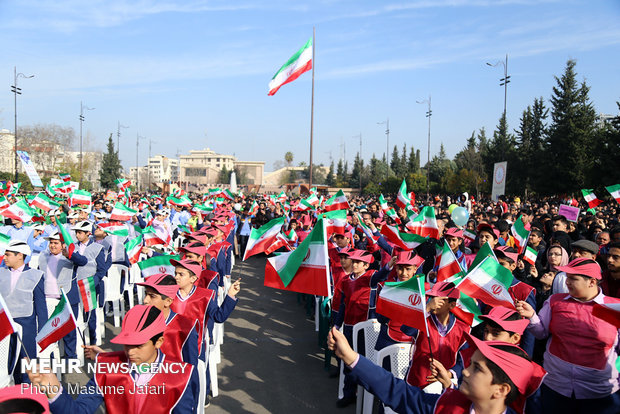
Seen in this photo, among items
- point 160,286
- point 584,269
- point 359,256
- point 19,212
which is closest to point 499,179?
point 359,256

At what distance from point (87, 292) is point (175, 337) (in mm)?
3914

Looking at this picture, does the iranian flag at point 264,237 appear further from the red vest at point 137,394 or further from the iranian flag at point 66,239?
the red vest at point 137,394

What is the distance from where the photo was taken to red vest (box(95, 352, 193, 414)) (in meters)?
3.01

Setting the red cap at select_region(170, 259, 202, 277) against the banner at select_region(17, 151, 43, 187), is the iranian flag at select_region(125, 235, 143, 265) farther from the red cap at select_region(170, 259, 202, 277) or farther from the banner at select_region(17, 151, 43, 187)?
Result: the banner at select_region(17, 151, 43, 187)

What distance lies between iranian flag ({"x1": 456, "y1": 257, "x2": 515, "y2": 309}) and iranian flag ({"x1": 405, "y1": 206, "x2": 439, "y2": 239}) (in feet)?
12.5

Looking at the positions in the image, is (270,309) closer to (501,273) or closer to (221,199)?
(501,273)

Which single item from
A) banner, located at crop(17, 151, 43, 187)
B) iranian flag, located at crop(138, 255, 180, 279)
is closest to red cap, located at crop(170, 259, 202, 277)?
iranian flag, located at crop(138, 255, 180, 279)

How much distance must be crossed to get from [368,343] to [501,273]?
5.22 ft

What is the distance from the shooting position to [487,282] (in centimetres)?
477

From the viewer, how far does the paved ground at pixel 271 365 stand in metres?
5.69

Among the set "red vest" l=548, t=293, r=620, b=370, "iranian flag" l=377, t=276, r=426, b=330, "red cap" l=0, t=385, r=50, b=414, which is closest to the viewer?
"red cap" l=0, t=385, r=50, b=414

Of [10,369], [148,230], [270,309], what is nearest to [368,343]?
[10,369]

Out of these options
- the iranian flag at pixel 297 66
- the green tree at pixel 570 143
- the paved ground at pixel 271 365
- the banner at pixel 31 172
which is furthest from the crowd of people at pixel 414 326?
the green tree at pixel 570 143

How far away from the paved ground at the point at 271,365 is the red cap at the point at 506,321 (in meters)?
2.64
